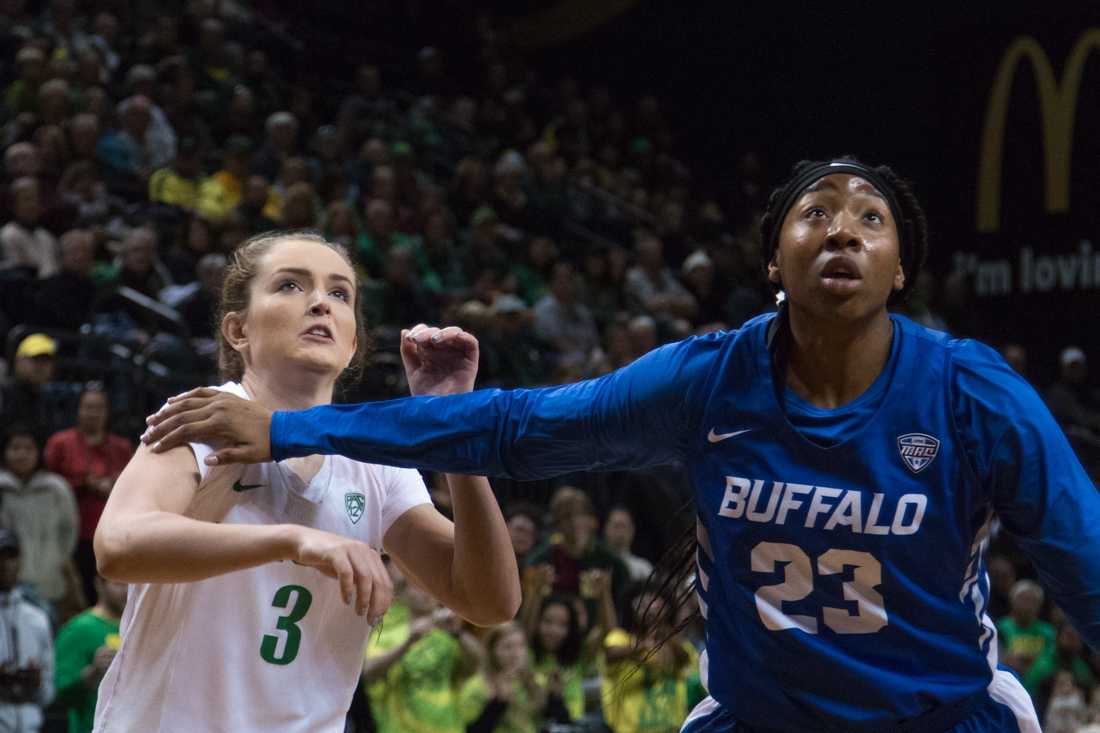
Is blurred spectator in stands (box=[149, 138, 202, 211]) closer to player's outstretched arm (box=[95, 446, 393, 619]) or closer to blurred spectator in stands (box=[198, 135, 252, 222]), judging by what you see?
blurred spectator in stands (box=[198, 135, 252, 222])

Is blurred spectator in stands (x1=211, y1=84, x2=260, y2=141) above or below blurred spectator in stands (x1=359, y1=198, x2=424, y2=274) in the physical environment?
above

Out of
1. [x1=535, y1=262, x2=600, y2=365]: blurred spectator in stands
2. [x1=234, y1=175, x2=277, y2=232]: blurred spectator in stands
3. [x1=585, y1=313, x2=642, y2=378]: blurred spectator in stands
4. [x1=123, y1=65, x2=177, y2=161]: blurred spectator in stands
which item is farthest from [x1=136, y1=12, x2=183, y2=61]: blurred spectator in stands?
[x1=585, y1=313, x2=642, y2=378]: blurred spectator in stands

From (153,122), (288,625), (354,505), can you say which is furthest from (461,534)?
(153,122)

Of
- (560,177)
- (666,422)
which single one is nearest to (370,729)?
(666,422)

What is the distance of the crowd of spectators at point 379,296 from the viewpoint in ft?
23.9

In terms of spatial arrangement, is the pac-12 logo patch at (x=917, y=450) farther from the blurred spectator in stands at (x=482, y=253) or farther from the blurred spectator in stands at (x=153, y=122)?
the blurred spectator in stands at (x=153, y=122)

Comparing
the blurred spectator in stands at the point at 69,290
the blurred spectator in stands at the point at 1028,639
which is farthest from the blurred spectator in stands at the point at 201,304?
the blurred spectator in stands at the point at 1028,639

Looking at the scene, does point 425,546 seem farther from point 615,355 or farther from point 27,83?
point 27,83

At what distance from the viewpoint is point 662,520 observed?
938 centimetres

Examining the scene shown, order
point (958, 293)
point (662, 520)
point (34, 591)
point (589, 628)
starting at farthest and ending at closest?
point (958, 293) < point (662, 520) < point (589, 628) < point (34, 591)

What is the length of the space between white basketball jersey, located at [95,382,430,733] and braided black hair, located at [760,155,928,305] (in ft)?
3.43

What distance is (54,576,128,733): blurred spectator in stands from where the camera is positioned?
21.5 feet

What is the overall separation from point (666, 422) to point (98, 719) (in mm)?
1230

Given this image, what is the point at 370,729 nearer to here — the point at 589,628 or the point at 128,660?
the point at 589,628
